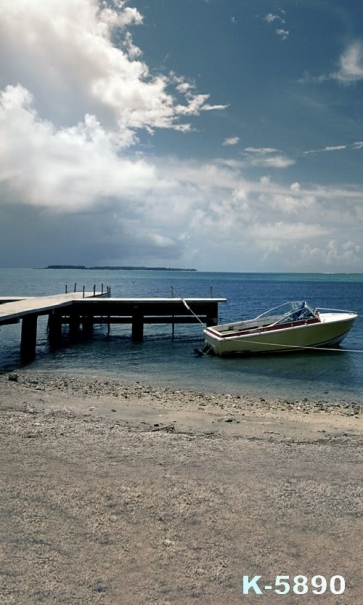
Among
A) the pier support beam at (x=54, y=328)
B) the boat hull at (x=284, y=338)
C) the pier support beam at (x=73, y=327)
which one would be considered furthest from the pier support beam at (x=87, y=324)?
the boat hull at (x=284, y=338)

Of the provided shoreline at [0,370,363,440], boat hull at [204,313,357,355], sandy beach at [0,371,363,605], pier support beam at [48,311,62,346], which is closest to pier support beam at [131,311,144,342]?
pier support beam at [48,311,62,346]

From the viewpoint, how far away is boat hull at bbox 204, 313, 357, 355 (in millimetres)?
22188

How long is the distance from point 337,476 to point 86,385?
1069cm

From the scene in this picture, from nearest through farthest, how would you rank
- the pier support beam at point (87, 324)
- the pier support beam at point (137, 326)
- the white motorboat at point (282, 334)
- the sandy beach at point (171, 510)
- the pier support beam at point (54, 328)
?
1. the sandy beach at point (171, 510)
2. the white motorboat at point (282, 334)
3. the pier support beam at point (54, 328)
4. the pier support beam at point (137, 326)
5. the pier support beam at point (87, 324)

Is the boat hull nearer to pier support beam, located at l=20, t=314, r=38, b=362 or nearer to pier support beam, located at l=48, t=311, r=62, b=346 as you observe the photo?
pier support beam, located at l=20, t=314, r=38, b=362

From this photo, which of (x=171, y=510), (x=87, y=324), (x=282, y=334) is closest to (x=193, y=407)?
(x=171, y=510)

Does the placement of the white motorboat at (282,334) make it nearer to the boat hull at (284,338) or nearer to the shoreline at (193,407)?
the boat hull at (284,338)

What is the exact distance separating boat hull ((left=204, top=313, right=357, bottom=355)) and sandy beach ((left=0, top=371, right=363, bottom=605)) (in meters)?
12.4

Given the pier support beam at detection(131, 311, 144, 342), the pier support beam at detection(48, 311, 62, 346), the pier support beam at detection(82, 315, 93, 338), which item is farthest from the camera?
the pier support beam at detection(82, 315, 93, 338)

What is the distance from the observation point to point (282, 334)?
22.9 metres

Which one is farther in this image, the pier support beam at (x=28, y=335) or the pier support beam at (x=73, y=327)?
the pier support beam at (x=73, y=327)

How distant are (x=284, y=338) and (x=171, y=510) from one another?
18608 millimetres

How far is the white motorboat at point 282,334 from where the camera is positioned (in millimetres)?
22297

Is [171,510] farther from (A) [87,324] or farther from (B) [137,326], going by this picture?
(A) [87,324]
